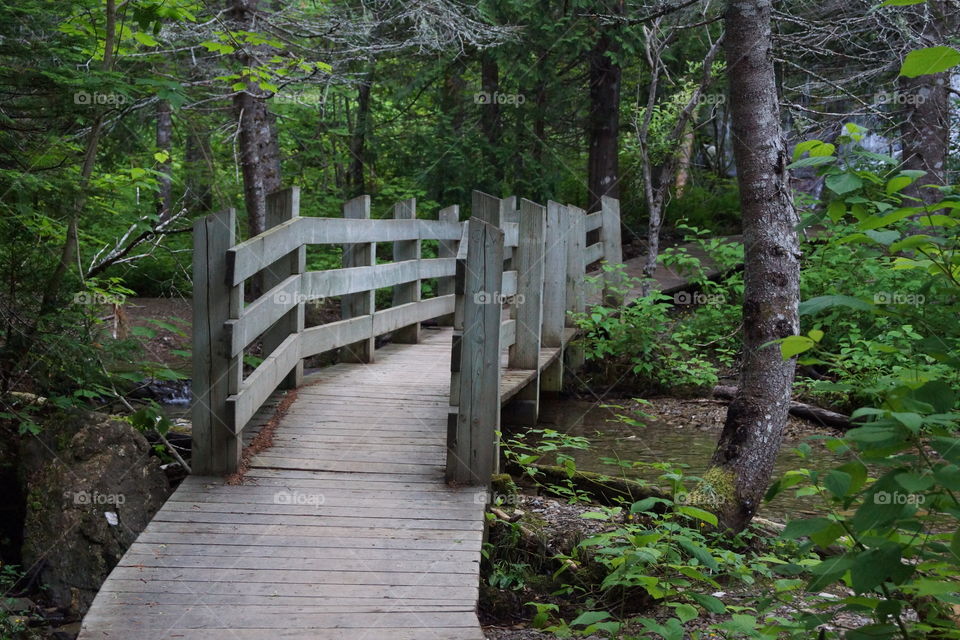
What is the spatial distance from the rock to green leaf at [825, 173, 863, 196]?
4.22m

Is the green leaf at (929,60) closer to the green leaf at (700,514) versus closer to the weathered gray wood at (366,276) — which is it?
the green leaf at (700,514)

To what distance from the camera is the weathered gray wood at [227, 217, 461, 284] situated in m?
5.04

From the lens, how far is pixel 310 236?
6.39 m

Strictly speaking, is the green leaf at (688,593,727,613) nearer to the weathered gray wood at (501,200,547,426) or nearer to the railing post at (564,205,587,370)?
the weathered gray wood at (501,200,547,426)

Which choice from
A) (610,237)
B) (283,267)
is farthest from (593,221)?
(283,267)

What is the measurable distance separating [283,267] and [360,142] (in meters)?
12.8

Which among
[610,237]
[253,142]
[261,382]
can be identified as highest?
[253,142]

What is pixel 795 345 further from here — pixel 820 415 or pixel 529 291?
pixel 820 415

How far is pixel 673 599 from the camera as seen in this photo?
4547 mm

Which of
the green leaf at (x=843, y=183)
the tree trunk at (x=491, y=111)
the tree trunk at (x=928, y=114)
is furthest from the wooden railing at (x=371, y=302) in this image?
the tree trunk at (x=491, y=111)

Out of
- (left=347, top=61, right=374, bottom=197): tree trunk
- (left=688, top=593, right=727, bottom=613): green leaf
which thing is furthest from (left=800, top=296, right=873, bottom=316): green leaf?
(left=347, top=61, right=374, bottom=197): tree trunk

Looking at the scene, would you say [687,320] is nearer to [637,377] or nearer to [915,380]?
[637,377]

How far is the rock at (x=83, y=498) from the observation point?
4945mm

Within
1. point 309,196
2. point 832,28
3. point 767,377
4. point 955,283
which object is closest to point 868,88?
point 832,28
